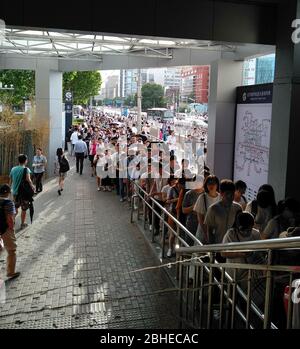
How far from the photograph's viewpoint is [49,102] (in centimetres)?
1775

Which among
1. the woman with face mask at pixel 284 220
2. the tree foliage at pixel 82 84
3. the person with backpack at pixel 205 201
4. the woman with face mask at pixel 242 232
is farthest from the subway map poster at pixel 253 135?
the tree foliage at pixel 82 84

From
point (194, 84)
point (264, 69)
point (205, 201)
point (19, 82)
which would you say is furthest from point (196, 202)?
point (194, 84)

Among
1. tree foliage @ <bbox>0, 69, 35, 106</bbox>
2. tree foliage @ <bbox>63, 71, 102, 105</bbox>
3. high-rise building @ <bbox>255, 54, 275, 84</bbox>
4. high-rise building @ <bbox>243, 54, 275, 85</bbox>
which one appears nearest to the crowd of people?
high-rise building @ <bbox>243, 54, 275, 85</bbox>

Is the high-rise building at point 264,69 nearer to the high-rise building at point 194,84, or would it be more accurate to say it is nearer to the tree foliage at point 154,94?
the high-rise building at point 194,84

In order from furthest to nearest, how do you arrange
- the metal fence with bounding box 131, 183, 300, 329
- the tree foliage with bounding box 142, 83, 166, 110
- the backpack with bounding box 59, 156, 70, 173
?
the tree foliage with bounding box 142, 83, 166, 110
the backpack with bounding box 59, 156, 70, 173
the metal fence with bounding box 131, 183, 300, 329

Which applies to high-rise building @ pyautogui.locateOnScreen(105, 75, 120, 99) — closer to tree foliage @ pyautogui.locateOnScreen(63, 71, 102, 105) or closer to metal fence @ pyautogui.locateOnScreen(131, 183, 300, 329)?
tree foliage @ pyautogui.locateOnScreen(63, 71, 102, 105)

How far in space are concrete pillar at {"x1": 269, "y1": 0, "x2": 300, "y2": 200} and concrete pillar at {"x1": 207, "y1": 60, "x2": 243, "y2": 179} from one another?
3.28 m

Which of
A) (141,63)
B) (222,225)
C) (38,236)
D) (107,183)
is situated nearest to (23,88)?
(141,63)

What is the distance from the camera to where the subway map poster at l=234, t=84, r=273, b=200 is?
8.73m

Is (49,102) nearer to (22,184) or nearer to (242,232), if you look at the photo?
(22,184)

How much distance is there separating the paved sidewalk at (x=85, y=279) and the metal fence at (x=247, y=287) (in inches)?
18.0

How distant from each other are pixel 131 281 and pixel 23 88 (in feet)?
84.5

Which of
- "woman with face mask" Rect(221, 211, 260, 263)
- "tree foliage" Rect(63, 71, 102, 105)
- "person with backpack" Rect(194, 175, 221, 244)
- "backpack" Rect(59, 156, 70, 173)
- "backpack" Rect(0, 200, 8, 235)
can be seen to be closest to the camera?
"woman with face mask" Rect(221, 211, 260, 263)

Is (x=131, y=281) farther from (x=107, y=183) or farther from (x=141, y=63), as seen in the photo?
(x=141, y=63)
